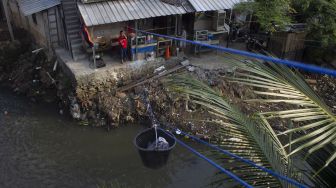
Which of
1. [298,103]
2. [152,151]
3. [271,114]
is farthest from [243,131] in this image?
[152,151]

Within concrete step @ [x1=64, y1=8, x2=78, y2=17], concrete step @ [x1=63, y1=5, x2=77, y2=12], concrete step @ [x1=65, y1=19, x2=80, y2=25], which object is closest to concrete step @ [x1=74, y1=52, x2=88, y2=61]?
concrete step @ [x1=65, y1=19, x2=80, y2=25]

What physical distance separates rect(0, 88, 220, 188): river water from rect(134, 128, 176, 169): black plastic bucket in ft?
10.9

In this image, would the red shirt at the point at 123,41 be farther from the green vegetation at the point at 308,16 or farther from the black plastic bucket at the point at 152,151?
the black plastic bucket at the point at 152,151

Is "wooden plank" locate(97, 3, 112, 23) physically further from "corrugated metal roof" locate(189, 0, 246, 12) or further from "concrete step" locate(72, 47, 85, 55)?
"corrugated metal roof" locate(189, 0, 246, 12)

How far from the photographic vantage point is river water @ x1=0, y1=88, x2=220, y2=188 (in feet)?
40.3

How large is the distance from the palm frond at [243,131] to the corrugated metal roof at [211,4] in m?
12.4

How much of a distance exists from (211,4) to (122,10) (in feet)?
14.6

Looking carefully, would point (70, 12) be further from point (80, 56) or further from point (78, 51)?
point (80, 56)

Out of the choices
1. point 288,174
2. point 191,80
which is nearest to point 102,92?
point 191,80

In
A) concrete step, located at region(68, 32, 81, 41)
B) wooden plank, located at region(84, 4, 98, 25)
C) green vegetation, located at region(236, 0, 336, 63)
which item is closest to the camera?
wooden plank, located at region(84, 4, 98, 25)

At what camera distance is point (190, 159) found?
1343 cm

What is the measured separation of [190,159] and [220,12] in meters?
8.36

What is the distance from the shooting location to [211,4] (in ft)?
55.6

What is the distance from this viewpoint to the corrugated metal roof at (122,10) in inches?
587
